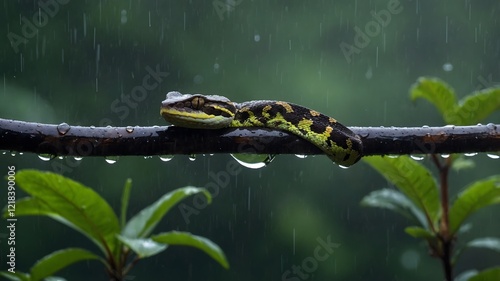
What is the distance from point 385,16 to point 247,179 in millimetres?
1714

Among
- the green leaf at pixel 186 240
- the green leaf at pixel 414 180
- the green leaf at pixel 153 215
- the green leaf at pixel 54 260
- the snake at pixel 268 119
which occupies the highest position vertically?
the snake at pixel 268 119

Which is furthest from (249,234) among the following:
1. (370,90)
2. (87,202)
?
(87,202)

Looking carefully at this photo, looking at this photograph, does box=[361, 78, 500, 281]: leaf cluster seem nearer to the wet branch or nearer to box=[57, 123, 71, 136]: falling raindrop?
the wet branch

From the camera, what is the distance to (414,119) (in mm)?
4801

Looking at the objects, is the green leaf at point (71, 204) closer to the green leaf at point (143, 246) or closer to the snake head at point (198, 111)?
the green leaf at point (143, 246)

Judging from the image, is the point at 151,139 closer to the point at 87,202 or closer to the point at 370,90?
the point at 87,202

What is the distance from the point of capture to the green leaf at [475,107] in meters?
2.00

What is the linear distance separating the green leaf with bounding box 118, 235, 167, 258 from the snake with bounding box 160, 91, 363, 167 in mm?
473

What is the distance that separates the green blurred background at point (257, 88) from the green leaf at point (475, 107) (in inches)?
95.2

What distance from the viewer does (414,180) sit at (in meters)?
1.93

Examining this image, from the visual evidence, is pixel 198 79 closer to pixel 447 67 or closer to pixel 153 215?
pixel 447 67

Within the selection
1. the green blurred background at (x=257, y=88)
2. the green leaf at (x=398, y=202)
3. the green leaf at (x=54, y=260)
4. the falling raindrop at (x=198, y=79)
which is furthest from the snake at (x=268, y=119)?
the falling raindrop at (x=198, y=79)

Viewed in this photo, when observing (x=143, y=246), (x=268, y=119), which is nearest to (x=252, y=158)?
(x=268, y=119)

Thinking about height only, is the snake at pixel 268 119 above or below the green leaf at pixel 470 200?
above
